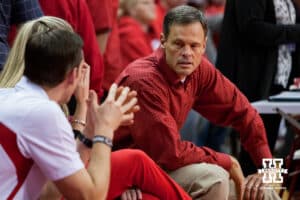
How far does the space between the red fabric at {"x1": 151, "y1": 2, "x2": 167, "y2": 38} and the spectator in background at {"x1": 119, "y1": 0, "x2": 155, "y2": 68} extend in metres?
0.11

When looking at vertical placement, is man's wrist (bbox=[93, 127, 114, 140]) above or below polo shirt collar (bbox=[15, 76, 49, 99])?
below

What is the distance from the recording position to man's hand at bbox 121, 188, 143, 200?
2779 millimetres

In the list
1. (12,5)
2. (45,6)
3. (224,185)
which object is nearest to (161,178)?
(224,185)

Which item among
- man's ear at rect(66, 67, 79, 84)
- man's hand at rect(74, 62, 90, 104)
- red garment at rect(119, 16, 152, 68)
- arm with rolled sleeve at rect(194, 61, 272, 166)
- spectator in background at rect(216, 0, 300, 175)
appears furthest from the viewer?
red garment at rect(119, 16, 152, 68)

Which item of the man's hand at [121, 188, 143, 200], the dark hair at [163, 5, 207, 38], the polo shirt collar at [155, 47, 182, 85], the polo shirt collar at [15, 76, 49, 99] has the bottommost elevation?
the man's hand at [121, 188, 143, 200]

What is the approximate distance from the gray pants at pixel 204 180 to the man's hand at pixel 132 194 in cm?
37

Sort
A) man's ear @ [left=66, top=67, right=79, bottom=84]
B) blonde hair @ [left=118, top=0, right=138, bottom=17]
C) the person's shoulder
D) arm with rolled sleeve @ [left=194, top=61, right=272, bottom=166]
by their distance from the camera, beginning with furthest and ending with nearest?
blonde hair @ [left=118, top=0, right=138, bottom=17] → arm with rolled sleeve @ [left=194, top=61, right=272, bottom=166] → the person's shoulder → man's ear @ [left=66, top=67, right=79, bottom=84]

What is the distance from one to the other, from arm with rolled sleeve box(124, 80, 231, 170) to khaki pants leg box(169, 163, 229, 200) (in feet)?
0.16

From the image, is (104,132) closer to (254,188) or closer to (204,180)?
(204,180)

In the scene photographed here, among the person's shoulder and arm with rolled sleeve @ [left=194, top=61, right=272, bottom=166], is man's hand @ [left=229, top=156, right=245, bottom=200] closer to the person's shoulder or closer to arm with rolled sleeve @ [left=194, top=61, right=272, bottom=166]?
arm with rolled sleeve @ [left=194, top=61, right=272, bottom=166]

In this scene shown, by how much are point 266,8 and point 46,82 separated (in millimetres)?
2304

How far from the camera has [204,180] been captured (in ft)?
10.2

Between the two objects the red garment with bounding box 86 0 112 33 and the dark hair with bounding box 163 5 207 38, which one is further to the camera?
the red garment with bounding box 86 0 112 33

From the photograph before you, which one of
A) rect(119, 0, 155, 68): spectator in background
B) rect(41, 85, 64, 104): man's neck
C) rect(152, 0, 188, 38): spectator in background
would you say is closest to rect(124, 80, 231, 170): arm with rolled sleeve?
rect(41, 85, 64, 104): man's neck
